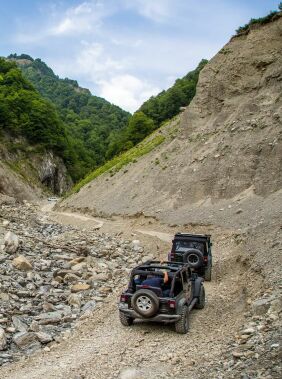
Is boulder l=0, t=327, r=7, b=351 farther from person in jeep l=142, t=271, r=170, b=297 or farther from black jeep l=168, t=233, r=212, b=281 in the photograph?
black jeep l=168, t=233, r=212, b=281

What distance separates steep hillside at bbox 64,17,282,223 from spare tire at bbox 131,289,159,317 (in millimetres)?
18372

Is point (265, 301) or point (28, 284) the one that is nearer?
point (265, 301)

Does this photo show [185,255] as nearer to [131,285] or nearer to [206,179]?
[131,285]

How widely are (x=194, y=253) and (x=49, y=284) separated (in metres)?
5.64

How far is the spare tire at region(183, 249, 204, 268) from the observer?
51.0 feet

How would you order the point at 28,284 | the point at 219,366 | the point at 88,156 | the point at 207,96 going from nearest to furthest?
the point at 219,366 → the point at 28,284 → the point at 207,96 → the point at 88,156

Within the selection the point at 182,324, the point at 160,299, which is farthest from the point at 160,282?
the point at 182,324

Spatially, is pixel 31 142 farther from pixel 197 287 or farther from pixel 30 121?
pixel 197 287

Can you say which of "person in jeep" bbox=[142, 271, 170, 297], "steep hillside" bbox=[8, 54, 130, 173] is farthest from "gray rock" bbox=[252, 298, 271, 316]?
"steep hillside" bbox=[8, 54, 130, 173]

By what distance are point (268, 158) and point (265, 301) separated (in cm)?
2070

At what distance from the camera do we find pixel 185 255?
52.0 ft

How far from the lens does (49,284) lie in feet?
49.2

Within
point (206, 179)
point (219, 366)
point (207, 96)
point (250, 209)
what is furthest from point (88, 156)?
point (219, 366)

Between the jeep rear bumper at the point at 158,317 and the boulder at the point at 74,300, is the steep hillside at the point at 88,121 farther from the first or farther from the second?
the jeep rear bumper at the point at 158,317
